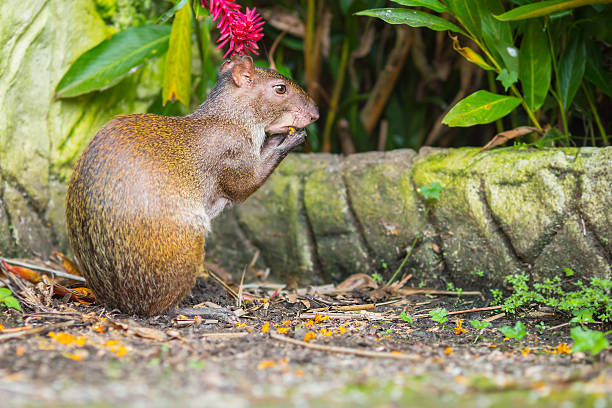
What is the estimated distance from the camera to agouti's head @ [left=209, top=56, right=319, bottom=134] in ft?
11.9

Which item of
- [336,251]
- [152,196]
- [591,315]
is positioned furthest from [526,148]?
[152,196]

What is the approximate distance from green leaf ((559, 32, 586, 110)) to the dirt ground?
1.38 meters

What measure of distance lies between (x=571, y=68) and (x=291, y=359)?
2.63m

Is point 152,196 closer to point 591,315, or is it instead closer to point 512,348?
point 512,348

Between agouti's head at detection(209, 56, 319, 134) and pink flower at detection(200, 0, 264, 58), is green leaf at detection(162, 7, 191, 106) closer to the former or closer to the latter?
agouti's head at detection(209, 56, 319, 134)

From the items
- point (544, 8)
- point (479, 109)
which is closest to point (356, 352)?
point (479, 109)

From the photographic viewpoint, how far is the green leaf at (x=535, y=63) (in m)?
3.54

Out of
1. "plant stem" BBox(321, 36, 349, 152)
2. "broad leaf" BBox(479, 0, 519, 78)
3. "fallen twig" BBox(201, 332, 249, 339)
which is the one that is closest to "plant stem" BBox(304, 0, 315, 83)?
"plant stem" BBox(321, 36, 349, 152)

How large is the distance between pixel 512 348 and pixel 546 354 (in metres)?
0.18

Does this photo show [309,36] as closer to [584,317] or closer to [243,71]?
[243,71]

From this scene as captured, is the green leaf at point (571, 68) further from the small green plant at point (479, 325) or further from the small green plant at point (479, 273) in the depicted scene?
the small green plant at point (479, 325)

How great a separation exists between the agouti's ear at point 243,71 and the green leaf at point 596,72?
209 cm

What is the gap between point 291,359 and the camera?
226 centimetres

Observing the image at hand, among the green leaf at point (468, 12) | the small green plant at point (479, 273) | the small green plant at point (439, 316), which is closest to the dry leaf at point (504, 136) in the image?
the green leaf at point (468, 12)
